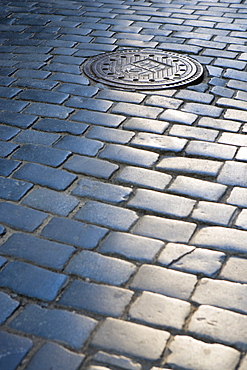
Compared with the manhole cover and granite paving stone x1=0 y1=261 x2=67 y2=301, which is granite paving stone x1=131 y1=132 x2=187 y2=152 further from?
granite paving stone x1=0 y1=261 x2=67 y2=301

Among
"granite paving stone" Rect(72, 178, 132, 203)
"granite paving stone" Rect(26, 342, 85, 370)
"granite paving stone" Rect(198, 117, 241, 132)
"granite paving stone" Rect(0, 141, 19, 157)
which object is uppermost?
"granite paving stone" Rect(0, 141, 19, 157)

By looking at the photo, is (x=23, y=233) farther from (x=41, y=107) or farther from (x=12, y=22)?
(x=12, y=22)

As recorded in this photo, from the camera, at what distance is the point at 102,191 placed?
2938mm

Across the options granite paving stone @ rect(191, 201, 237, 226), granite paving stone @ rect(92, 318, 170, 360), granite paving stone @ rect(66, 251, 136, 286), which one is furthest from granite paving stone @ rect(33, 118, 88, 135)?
granite paving stone @ rect(92, 318, 170, 360)

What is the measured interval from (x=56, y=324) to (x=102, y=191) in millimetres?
1004

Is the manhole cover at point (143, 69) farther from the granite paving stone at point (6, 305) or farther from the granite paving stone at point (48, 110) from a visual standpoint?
the granite paving stone at point (6, 305)

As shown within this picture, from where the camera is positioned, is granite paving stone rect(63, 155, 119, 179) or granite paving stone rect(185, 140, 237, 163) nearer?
granite paving stone rect(63, 155, 119, 179)

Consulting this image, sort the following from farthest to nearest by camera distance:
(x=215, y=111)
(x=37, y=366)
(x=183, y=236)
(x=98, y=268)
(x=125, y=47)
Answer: (x=125, y=47), (x=215, y=111), (x=183, y=236), (x=98, y=268), (x=37, y=366)

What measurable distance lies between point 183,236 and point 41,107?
1797 millimetres

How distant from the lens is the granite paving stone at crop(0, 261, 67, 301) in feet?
7.41

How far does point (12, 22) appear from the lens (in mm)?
5762

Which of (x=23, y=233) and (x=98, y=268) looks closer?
(x=98, y=268)

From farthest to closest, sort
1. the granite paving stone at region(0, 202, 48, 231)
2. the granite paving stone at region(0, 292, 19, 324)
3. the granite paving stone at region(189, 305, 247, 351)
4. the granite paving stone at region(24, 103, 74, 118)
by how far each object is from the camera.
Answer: the granite paving stone at region(24, 103, 74, 118), the granite paving stone at region(0, 202, 48, 231), the granite paving stone at region(0, 292, 19, 324), the granite paving stone at region(189, 305, 247, 351)

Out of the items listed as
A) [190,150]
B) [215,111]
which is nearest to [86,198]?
[190,150]
